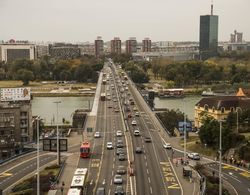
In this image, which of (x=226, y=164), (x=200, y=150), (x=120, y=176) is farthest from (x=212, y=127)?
(x=120, y=176)

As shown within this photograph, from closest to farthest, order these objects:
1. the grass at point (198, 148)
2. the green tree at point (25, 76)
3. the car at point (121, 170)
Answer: the car at point (121, 170), the grass at point (198, 148), the green tree at point (25, 76)

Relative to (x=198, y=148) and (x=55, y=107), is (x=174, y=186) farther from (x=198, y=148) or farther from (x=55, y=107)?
(x=55, y=107)

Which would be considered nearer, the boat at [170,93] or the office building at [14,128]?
the office building at [14,128]

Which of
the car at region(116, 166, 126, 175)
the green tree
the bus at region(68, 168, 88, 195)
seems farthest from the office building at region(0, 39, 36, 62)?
the bus at region(68, 168, 88, 195)

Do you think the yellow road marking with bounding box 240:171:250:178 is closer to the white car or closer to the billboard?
the white car

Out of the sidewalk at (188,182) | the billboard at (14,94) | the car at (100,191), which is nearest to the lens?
the car at (100,191)

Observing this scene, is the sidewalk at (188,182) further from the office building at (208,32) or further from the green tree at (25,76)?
the office building at (208,32)

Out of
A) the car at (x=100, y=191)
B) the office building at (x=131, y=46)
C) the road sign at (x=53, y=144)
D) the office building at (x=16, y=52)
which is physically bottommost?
the car at (x=100, y=191)

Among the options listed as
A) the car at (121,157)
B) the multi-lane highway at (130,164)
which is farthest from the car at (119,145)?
the car at (121,157)
